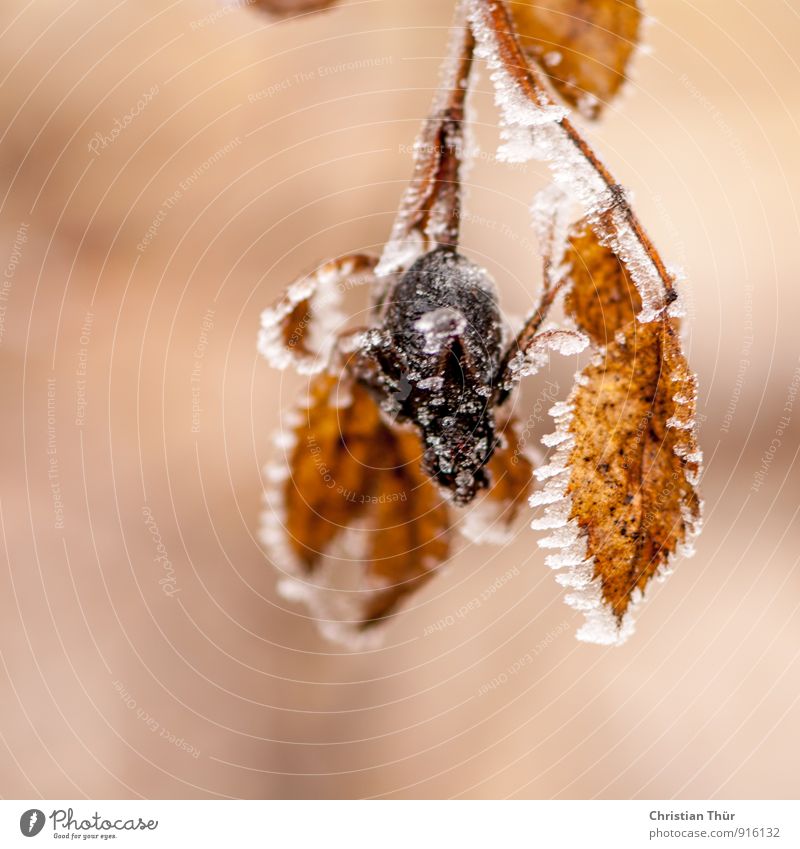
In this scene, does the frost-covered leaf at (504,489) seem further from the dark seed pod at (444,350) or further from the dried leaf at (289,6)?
the dried leaf at (289,6)

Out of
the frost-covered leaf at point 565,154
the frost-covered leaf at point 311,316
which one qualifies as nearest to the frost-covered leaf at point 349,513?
the frost-covered leaf at point 311,316

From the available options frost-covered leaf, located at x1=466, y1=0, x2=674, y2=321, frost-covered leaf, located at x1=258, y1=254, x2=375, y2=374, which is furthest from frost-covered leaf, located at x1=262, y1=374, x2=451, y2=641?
frost-covered leaf, located at x1=466, y1=0, x2=674, y2=321

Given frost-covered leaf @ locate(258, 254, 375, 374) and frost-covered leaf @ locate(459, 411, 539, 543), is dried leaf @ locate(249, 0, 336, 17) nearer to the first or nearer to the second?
frost-covered leaf @ locate(258, 254, 375, 374)

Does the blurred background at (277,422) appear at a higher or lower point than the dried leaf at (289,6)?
lower

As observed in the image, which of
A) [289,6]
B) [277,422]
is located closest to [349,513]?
[277,422]

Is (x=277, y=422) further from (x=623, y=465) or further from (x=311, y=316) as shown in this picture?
(x=623, y=465)

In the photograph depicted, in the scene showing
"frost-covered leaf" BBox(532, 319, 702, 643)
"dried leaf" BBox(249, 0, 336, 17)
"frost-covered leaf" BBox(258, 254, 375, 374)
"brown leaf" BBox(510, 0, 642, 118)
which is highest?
"dried leaf" BBox(249, 0, 336, 17)
